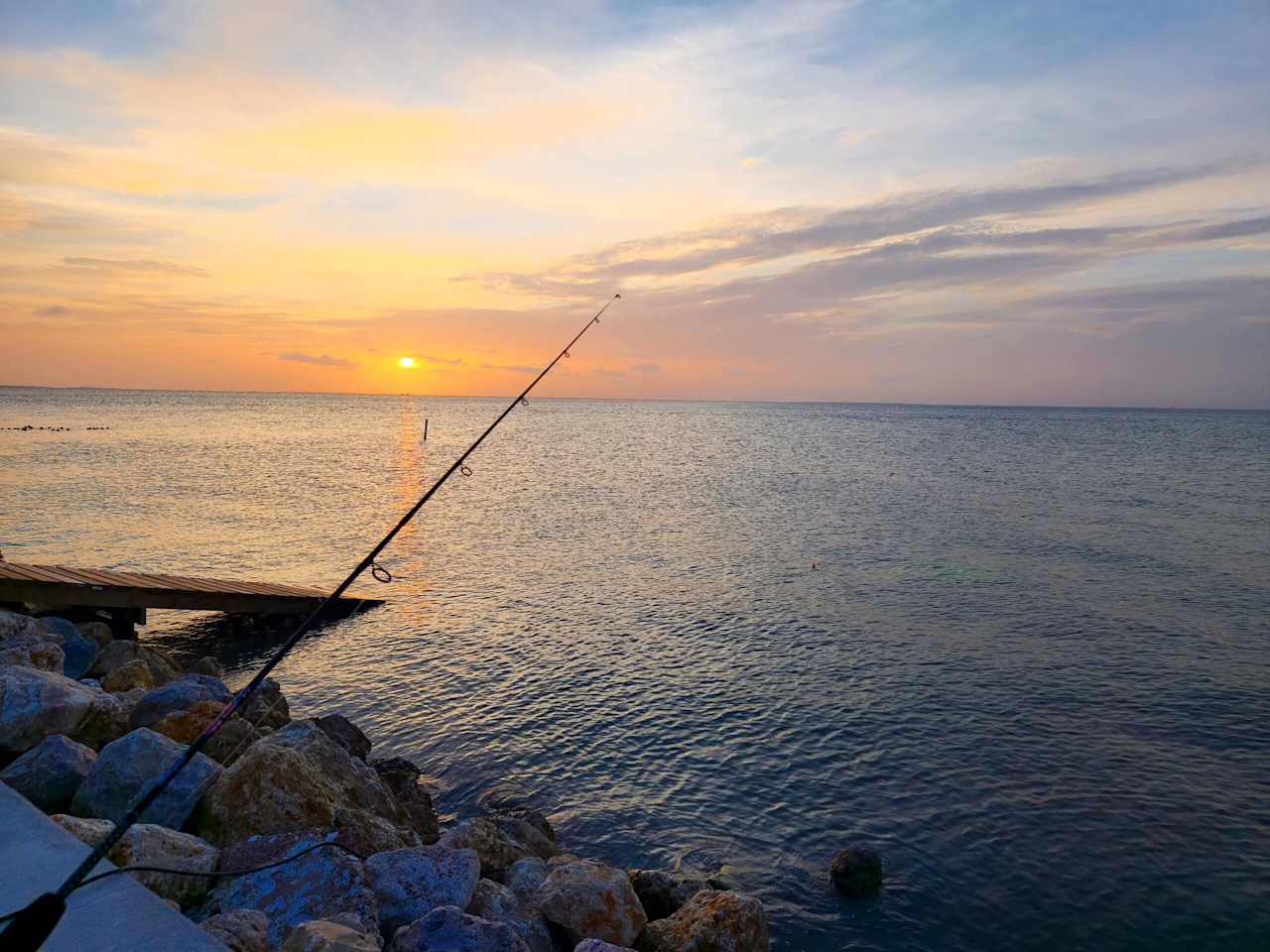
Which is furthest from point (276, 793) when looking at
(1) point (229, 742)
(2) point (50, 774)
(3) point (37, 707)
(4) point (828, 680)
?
(4) point (828, 680)

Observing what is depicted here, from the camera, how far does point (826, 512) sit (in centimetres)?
3566

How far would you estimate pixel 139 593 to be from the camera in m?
15.8

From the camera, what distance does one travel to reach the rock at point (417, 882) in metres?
5.84

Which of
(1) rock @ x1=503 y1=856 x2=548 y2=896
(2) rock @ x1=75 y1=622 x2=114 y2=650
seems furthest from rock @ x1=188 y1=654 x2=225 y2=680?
(1) rock @ x1=503 y1=856 x2=548 y2=896

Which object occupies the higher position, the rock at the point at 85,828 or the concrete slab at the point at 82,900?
the concrete slab at the point at 82,900

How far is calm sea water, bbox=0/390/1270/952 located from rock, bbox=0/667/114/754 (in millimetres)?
4271

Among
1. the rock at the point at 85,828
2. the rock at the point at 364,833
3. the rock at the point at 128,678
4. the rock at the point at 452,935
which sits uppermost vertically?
the rock at the point at 85,828

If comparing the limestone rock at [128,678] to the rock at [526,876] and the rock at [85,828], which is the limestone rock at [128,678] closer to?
the rock at [85,828]

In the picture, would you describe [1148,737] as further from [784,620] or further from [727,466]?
[727,466]

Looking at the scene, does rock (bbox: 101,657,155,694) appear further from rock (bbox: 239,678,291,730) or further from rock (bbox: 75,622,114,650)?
rock (bbox: 75,622,114,650)

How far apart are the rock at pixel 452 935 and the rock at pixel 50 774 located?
3648 mm

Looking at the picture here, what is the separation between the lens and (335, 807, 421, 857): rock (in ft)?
22.5

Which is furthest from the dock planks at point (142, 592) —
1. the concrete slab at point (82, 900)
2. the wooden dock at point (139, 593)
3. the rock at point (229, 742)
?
the concrete slab at point (82, 900)

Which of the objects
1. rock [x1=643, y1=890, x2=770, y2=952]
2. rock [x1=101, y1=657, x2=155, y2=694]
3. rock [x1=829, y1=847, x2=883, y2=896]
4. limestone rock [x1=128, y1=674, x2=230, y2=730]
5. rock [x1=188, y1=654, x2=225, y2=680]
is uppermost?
limestone rock [x1=128, y1=674, x2=230, y2=730]
